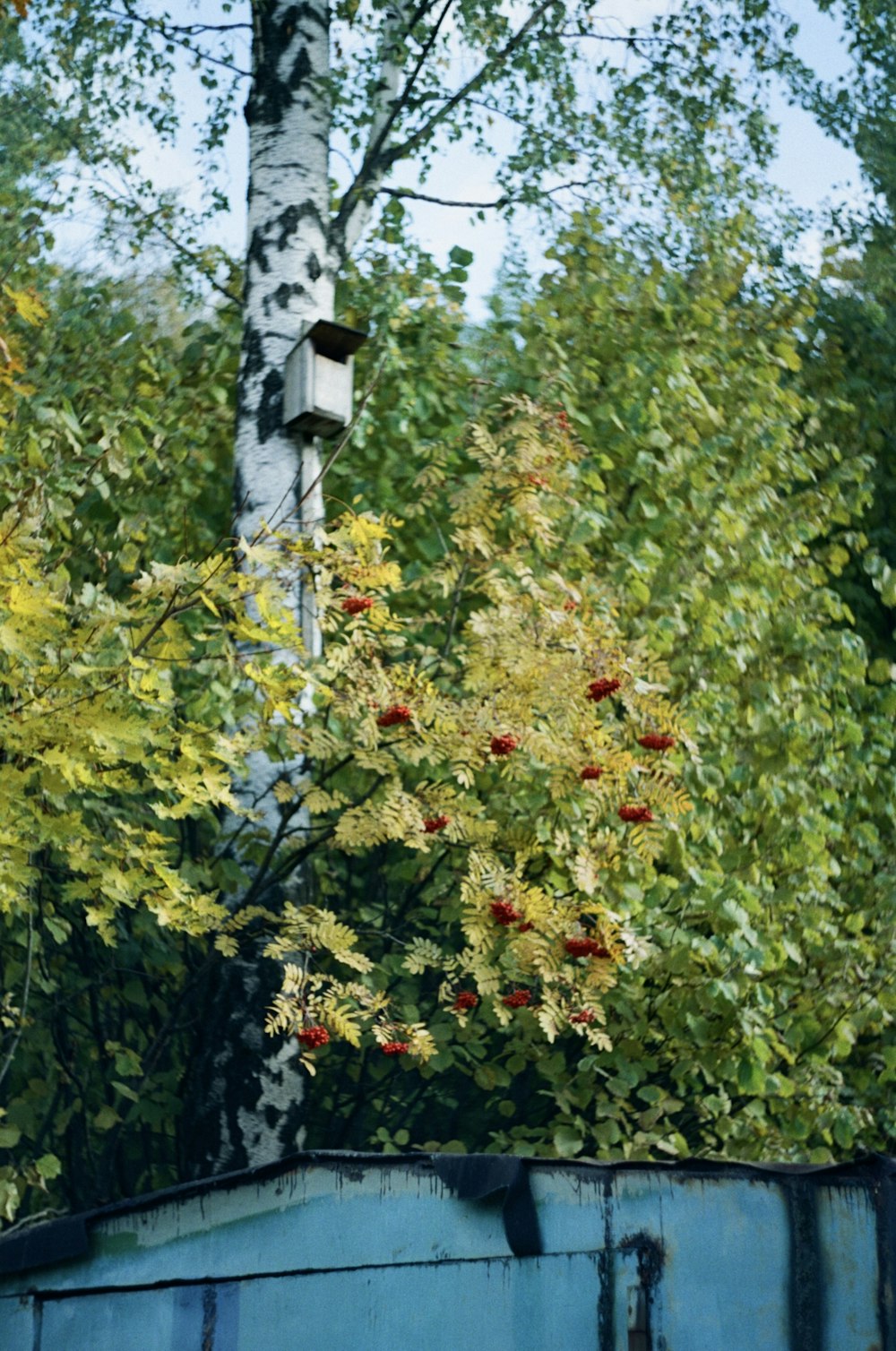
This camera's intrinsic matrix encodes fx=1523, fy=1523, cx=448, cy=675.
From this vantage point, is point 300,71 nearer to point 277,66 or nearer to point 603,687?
point 277,66

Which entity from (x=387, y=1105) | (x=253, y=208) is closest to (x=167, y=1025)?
(x=387, y=1105)

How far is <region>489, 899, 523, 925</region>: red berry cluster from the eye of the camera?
189 inches

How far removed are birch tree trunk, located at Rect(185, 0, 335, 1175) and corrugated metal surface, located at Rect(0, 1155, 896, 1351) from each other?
1684 millimetres

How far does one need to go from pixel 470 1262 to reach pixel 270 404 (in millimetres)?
3521

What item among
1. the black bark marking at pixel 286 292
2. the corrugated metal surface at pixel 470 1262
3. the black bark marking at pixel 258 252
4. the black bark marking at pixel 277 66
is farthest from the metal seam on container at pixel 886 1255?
the black bark marking at pixel 277 66

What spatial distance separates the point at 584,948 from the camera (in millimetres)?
4703

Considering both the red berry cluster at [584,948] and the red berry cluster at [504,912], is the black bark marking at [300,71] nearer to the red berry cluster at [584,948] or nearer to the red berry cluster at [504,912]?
the red berry cluster at [504,912]

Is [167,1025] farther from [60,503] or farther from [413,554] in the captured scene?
[413,554]

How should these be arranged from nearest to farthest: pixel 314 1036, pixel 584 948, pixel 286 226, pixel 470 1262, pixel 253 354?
pixel 470 1262 → pixel 314 1036 → pixel 584 948 → pixel 253 354 → pixel 286 226

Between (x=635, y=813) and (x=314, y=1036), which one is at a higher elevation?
(x=635, y=813)

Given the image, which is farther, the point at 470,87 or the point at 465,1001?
the point at 470,87

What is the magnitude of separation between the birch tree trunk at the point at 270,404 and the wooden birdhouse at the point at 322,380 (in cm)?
13

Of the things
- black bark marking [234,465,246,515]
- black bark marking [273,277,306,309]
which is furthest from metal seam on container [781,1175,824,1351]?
black bark marking [273,277,306,309]

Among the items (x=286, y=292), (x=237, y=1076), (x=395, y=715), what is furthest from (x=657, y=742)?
(x=286, y=292)
